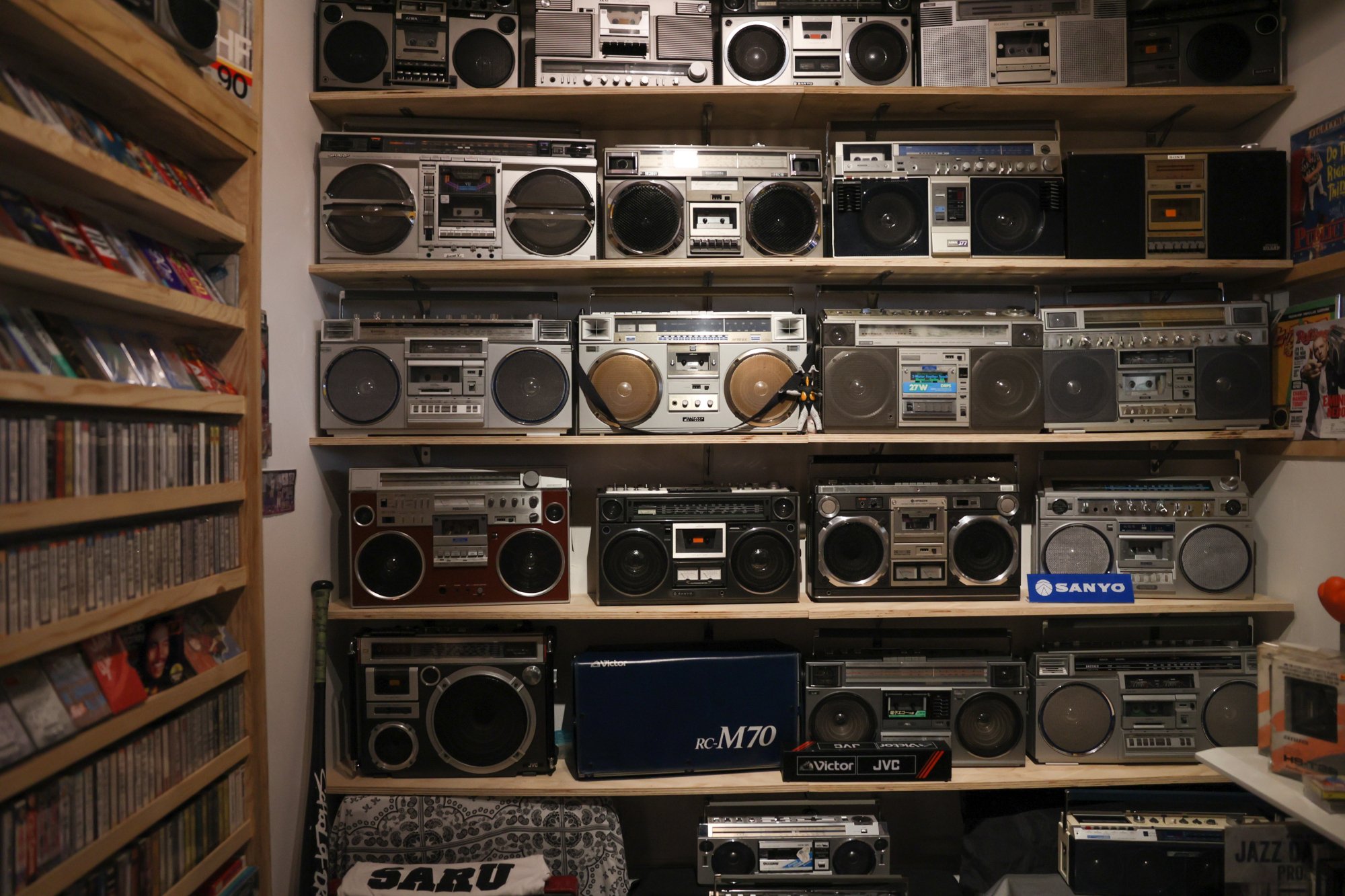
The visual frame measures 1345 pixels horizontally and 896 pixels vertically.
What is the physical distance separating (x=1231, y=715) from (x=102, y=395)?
2944 millimetres

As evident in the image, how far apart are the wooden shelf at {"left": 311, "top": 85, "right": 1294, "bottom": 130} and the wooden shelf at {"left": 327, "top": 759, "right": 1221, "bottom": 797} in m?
2.03

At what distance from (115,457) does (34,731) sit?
447mm

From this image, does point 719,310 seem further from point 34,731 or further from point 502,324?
point 34,731

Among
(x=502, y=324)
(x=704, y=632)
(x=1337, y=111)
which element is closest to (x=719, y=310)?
(x=502, y=324)

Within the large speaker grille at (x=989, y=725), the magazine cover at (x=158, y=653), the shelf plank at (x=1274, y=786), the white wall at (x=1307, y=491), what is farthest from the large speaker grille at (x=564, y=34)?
the shelf plank at (x=1274, y=786)

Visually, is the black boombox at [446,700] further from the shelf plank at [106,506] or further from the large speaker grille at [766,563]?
the shelf plank at [106,506]

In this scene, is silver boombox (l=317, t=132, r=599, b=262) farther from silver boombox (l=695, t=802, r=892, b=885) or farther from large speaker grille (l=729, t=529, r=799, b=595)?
silver boombox (l=695, t=802, r=892, b=885)

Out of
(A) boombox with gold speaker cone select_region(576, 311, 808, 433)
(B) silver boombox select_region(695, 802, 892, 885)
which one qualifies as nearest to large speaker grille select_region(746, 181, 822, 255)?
(A) boombox with gold speaker cone select_region(576, 311, 808, 433)

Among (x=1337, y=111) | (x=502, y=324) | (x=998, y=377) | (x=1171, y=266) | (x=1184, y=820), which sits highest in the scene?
(x=1337, y=111)

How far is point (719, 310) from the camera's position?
8.27 feet

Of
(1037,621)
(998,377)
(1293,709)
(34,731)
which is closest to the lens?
(34,731)

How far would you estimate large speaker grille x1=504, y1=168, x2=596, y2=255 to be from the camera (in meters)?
2.23

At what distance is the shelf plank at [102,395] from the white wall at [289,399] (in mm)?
555

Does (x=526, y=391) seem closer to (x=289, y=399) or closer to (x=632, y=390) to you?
(x=632, y=390)
